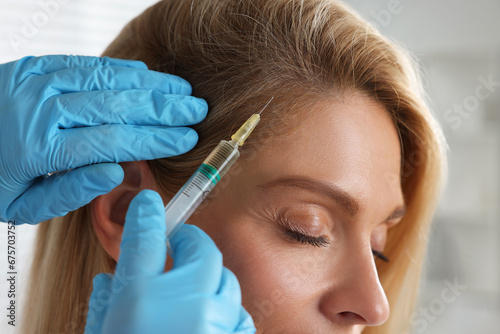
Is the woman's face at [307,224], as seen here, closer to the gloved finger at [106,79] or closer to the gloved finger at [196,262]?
the gloved finger at [196,262]

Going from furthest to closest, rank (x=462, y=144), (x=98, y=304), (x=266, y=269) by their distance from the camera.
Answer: (x=462, y=144) < (x=266, y=269) < (x=98, y=304)

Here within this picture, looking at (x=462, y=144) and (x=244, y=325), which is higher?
(x=462, y=144)

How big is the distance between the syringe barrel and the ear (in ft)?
0.80


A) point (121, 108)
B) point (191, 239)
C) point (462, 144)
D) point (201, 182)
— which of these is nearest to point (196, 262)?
point (191, 239)

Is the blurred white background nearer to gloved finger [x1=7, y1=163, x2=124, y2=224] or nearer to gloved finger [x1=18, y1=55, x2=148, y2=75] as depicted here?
gloved finger [x1=18, y1=55, x2=148, y2=75]

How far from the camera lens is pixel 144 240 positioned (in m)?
0.81

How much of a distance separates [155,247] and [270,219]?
29cm

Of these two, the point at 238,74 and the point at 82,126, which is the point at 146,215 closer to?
the point at 82,126

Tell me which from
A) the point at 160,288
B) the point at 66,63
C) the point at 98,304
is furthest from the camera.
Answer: the point at 66,63

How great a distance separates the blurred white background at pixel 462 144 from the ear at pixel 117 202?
137 centimetres

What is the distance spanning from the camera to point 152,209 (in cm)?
86

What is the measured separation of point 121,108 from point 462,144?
6.92 ft

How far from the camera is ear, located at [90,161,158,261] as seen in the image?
1148 mm

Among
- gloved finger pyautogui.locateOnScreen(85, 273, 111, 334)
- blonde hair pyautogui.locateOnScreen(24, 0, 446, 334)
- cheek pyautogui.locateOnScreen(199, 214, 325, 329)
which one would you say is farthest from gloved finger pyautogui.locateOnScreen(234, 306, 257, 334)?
blonde hair pyautogui.locateOnScreen(24, 0, 446, 334)
